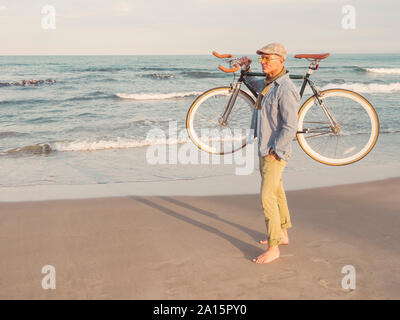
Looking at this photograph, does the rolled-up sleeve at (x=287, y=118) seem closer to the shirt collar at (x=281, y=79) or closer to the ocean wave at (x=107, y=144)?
the shirt collar at (x=281, y=79)

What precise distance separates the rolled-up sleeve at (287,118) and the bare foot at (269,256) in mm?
845

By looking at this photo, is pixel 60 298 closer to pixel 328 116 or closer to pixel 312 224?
pixel 312 224

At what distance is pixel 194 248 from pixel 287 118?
4.86 ft

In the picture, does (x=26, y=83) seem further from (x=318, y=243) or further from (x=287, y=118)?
(x=287, y=118)

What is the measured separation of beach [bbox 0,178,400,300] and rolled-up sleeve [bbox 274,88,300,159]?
39.7 inches

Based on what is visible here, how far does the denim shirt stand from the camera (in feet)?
10.8

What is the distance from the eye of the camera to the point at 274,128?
3438mm

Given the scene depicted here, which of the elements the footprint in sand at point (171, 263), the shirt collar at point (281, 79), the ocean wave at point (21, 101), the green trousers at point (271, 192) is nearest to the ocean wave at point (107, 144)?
the footprint in sand at point (171, 263)

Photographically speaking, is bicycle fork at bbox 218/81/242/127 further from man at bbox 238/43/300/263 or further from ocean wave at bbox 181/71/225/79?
ocean wave at bbox 181/71/225/79

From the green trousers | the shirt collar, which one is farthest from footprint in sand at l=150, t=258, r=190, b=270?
the shirt collar

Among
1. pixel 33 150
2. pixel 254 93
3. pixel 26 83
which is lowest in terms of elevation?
pixel 33 150

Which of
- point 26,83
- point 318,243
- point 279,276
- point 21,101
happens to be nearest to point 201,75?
point 26,83
